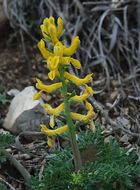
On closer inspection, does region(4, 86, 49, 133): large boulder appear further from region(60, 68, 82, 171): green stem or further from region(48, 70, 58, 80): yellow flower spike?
region(48, 70, 58, 80): yellow flower spike

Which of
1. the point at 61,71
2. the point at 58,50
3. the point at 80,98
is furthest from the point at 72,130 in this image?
the point at 58,50

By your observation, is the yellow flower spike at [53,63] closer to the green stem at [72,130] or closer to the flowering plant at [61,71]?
the flowering plant at [61,71]

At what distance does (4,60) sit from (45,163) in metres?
1.40

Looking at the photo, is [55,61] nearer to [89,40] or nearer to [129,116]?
[129,116]

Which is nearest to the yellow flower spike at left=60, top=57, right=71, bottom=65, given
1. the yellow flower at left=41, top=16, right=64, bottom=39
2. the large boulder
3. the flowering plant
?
the flowering plant

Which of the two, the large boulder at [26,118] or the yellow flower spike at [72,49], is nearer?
the yellow flower spike at [72,49]

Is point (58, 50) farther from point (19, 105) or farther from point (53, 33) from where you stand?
point (19, 105)

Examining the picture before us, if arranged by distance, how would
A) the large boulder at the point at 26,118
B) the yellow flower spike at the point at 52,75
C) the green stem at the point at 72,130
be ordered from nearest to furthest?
the yellow flower spike at the point at 52,75 < the green stem at the point at 72,130 < the large boulder at the point at 26,118

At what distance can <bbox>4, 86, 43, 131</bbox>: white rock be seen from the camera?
11.0 ft

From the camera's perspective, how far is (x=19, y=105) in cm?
344

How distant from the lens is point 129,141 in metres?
3.08

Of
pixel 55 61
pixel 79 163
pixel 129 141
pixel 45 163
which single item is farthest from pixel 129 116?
pixel 55 61

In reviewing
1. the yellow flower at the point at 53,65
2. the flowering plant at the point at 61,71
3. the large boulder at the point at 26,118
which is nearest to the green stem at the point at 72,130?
the flowering plant at the point at 61,71

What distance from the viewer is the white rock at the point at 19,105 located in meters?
3.36
